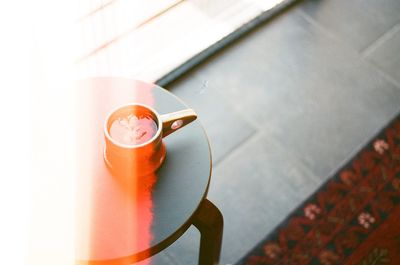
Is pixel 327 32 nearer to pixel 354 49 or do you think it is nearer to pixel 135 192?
pixel 354 49

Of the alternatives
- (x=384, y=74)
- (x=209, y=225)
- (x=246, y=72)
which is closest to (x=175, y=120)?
(x=209, y=225)

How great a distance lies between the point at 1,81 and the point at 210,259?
2.07 feet

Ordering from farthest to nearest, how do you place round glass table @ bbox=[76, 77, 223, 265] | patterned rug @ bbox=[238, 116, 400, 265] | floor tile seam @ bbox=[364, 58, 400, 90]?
floor tile seam @ bbox=[364, 58, 400, 90] → patterned rug @ bbox=[238, 116, 400, 265] → round glass table @ bbox=[76, 77, 223, 265]

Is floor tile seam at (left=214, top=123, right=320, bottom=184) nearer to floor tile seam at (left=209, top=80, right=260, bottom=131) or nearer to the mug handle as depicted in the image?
floor tile seam at (left=209, top=80, right=260, bottom=131)

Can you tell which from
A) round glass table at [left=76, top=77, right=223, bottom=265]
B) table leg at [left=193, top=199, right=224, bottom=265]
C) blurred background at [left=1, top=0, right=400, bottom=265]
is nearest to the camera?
round glass table at [left=76, top=77, right=223, bottom=265]

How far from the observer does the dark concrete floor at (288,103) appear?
169cm

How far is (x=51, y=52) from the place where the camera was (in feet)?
4.81

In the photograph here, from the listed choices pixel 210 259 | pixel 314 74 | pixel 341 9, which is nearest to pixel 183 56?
pixel 314 74

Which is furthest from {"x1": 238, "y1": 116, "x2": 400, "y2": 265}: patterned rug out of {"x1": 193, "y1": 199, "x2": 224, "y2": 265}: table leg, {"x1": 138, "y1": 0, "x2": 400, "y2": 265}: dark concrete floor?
{"x1": 193, "y1": 199, "x2": 224, "y2": 265}: table leg

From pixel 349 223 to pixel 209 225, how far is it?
0.74 m

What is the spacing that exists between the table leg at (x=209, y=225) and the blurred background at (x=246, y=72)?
1.25 ft

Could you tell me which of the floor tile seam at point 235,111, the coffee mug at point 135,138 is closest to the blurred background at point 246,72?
the floor tile seam at point 235,111

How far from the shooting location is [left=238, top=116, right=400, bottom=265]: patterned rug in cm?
160

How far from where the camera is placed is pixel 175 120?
1089mm
